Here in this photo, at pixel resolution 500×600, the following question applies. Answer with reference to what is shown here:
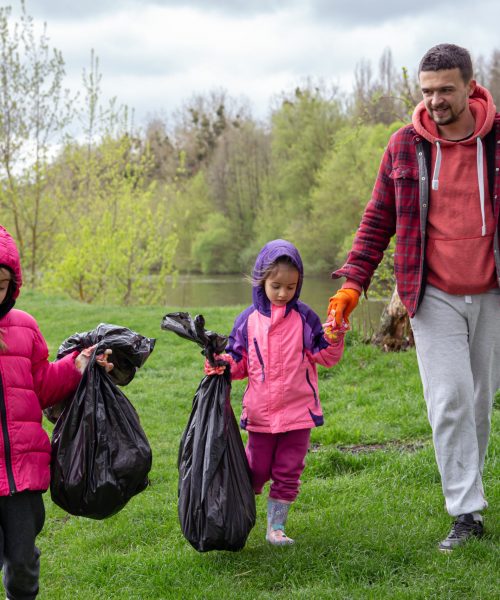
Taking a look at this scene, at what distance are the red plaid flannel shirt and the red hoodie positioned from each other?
1.9 inches

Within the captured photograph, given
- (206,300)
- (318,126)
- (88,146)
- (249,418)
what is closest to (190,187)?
(318,126)

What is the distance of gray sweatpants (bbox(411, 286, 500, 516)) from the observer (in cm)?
351

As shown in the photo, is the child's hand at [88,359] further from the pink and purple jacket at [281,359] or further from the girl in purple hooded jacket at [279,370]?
the pink and purple jacket at [281,359]

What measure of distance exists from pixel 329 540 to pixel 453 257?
1.44m

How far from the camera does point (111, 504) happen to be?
3143mm

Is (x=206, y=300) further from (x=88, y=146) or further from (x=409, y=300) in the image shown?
(x=409, y=300)

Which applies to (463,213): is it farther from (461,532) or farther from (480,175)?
(461,532)

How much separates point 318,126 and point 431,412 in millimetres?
35063

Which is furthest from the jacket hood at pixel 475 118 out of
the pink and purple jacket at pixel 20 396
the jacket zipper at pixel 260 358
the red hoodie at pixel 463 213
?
the pink and purple jacket at pixel 20 396

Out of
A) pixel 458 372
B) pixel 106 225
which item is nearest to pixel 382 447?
pixel 458 372

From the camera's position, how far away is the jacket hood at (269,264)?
366cm

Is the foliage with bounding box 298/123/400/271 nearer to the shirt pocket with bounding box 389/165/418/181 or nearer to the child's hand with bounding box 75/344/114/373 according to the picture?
the shirt pocket with bounding box 389/165/418/181

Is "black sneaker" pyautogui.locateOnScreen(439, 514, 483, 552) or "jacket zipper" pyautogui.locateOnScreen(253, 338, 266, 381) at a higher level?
"jacket zipper" pyautogui.locateOnScreen(253, 338, 266, 381)

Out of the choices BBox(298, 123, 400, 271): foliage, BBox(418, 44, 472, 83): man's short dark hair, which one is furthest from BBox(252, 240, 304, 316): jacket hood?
BBox(298, 123, 400, 271): foliage
